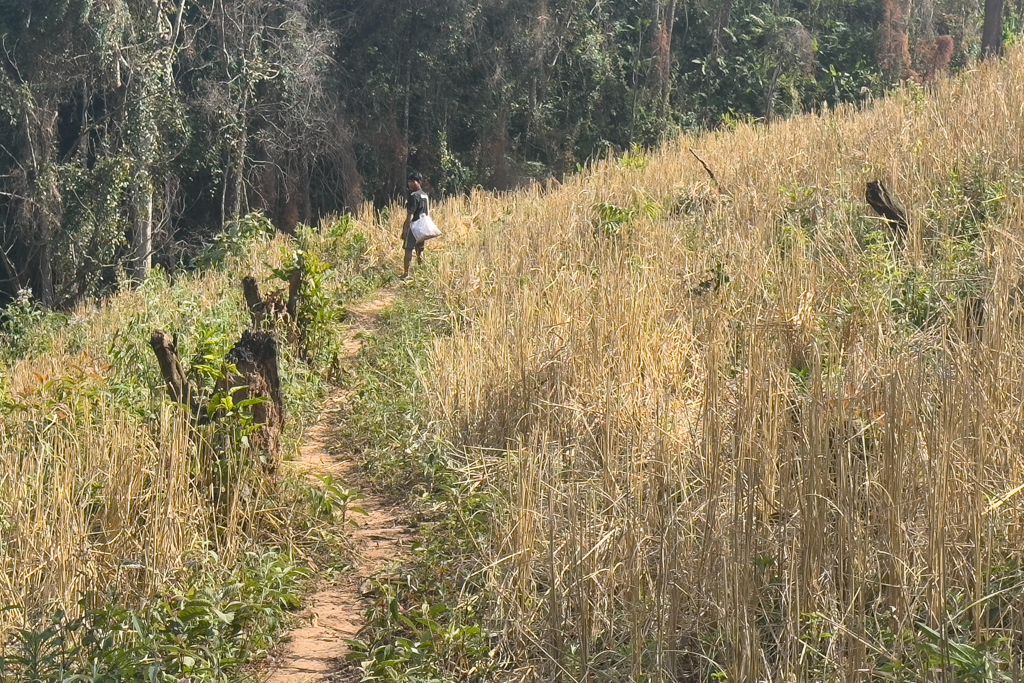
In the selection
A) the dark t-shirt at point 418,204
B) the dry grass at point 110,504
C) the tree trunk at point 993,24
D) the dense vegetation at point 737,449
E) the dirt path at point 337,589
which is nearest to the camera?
the dense vegetation at point 737,449

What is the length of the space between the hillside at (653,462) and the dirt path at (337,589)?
0.10 metres

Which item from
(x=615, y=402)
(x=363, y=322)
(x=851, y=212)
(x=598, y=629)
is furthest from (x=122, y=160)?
(x=598, y=629)

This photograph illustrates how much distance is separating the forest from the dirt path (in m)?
14.4

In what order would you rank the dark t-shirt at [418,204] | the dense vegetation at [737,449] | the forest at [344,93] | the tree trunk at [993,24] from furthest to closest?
1. the forest at [344,93]
2. the tree trunk at [993,24]
3. the dark t-shirt at [418,204]
4. the dense vegetation at [737,449]

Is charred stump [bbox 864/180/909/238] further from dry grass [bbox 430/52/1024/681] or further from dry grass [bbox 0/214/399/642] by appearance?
dry grass [bbox 0/214/399/642]

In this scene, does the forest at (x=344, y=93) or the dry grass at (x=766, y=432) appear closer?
the dry grass at (x=766, y=432)

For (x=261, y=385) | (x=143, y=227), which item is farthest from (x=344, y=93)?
(x=261, y=385)

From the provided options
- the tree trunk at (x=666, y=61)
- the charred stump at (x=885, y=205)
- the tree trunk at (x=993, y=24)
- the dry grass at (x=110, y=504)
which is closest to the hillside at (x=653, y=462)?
the dry grass at (x=110, y=504)

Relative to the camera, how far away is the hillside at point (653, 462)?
3170 mm

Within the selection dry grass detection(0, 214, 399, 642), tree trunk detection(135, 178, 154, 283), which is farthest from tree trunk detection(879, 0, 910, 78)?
dry grass detection(0, 214, 399, 642)

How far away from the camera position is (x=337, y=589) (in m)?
4.68

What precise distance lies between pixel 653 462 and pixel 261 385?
251cm

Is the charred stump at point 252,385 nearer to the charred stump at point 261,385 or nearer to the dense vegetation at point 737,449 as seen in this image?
the charred stump at point 261,385

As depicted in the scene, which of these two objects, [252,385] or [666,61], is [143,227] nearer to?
[666,61]
